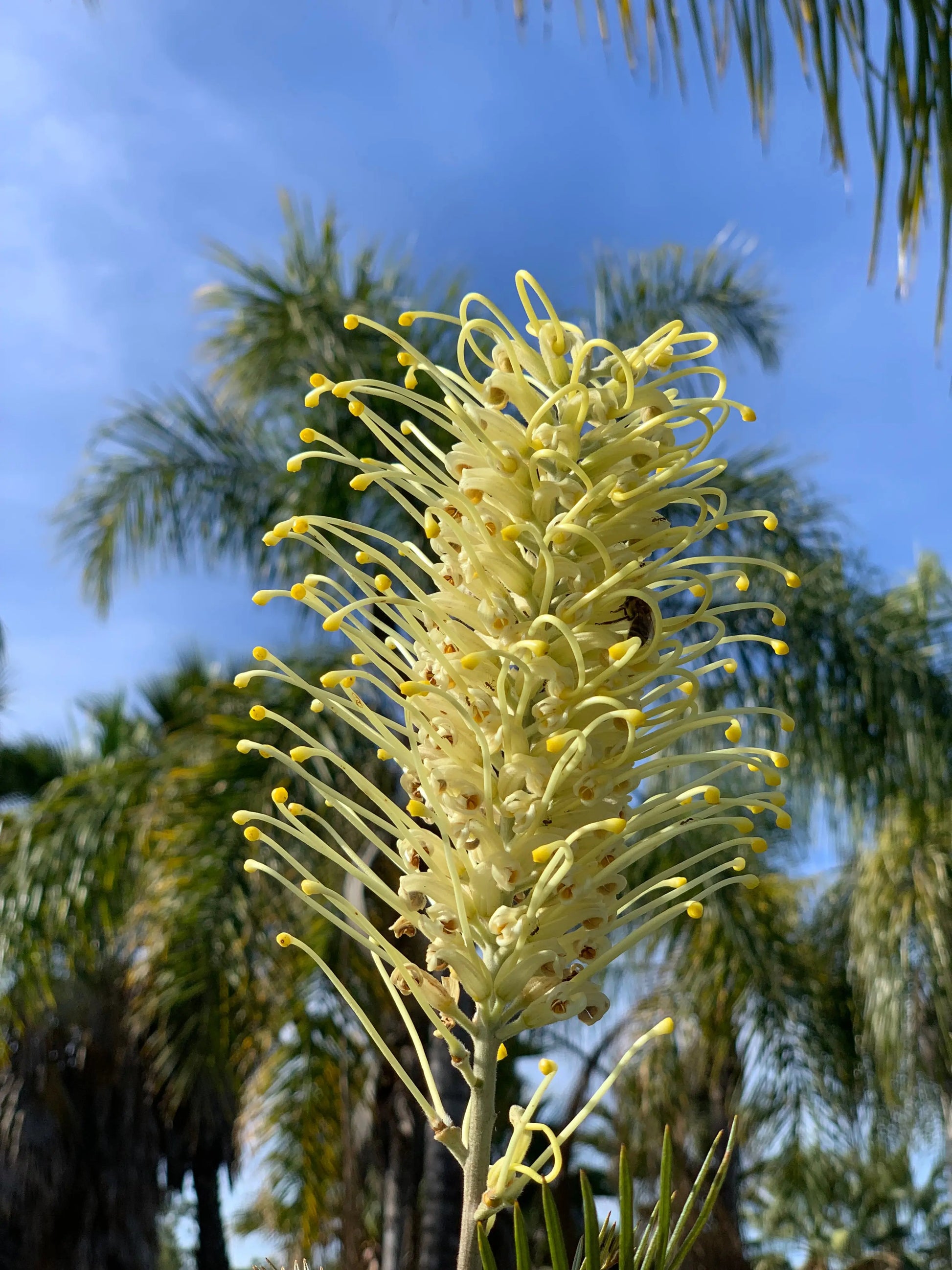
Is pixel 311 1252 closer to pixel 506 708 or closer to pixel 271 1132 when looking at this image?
pixel 271 1132

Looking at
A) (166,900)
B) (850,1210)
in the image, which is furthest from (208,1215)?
(850,1210)

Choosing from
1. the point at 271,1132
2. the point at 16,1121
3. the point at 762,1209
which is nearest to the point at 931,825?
the point at 271,1132

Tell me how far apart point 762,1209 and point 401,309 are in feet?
71.7

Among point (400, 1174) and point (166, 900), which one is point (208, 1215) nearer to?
point (400, 1174)

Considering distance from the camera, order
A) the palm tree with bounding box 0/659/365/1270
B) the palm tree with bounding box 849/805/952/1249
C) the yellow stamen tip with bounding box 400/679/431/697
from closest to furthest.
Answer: the yellow stamen tip with bounding box 400/679/431/697, the palm tree with bounding box 0/659/365/1270, the palm tree with bounding box 849/805/952/1249

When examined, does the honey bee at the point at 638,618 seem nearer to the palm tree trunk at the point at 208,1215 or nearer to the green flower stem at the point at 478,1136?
the green flower stem at the point at 478,1136

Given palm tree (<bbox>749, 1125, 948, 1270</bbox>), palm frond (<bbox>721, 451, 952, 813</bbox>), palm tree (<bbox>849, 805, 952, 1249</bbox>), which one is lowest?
palm tree (<bbox>749, 1125, 948, 1270</bbox>)

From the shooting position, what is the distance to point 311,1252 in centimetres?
530

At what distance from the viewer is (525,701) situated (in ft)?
2.90

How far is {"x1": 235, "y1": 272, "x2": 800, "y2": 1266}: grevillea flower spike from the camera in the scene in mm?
856

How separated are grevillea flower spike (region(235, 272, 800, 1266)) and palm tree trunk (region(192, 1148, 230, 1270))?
10513mm

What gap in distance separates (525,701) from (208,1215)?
36.0ft

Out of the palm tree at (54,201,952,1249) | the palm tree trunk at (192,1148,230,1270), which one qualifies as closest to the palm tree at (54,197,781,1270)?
the palm tree at (54,201,952,1249)

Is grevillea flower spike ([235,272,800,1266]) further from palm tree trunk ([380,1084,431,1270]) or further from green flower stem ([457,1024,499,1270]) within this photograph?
palm tree trunk ([380,1084,431,1270])
